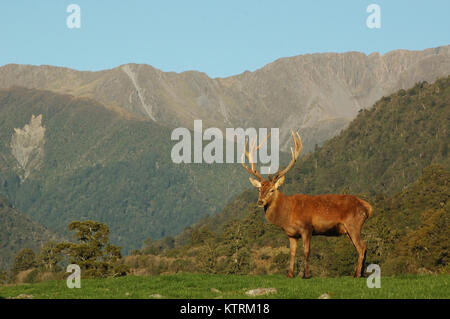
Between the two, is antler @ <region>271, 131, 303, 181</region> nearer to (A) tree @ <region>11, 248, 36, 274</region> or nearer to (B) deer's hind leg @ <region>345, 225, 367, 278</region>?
(B) deer's hind leg @ <region>345, 225, 367, 278</region>

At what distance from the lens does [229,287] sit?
2230cm


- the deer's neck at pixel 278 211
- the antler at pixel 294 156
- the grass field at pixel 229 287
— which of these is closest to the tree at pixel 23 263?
the grass field at pixel 229 287

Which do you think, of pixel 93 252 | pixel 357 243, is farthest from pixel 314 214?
pixel 93 252

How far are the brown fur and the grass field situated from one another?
156 centimetres

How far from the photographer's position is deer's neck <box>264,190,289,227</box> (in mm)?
24516

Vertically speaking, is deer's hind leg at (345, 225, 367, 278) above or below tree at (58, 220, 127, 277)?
above

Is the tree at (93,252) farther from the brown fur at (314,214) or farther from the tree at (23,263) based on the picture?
the tree at (23,263)

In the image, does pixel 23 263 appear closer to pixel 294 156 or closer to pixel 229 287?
pixel 294 156

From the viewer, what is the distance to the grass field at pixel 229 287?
63.2 feet

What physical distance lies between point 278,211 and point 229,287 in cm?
369

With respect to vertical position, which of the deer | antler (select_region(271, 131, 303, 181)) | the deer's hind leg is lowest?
the deer's hind leg

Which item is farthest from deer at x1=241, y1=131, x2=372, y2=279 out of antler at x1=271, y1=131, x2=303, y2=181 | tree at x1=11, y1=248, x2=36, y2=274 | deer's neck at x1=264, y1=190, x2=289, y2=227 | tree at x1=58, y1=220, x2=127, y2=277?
tree at x1=11, y1=248, x2=36, y2=274
